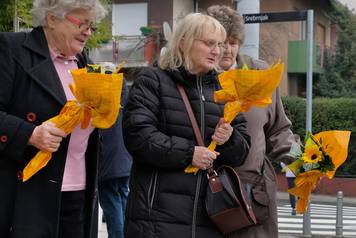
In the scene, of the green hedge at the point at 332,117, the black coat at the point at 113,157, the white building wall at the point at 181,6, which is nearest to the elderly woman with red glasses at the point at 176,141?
the black coat at the point at 113,157

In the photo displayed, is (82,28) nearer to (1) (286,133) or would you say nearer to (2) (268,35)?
(1) (286,133)

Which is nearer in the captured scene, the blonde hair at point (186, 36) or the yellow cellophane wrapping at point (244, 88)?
the yellow cellophane wrapping at point (244, 88)

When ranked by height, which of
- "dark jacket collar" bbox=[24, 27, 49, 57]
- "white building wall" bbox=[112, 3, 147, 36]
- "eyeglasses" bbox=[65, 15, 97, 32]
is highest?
"white building wall" bbox=[112, 3, 147, 36]

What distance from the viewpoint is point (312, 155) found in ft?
11.8

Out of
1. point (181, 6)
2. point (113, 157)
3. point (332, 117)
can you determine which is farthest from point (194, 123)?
point (181, 6)

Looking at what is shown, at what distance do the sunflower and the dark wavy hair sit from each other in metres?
0.75

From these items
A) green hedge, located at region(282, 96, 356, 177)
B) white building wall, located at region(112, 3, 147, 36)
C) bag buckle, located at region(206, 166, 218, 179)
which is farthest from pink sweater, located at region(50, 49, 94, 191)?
white building wall, located at region(112, 3, 147, 36)

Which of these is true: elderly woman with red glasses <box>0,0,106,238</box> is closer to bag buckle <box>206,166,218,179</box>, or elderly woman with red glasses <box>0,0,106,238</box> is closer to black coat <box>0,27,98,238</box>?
black coat <box>0,27,98,238</box>

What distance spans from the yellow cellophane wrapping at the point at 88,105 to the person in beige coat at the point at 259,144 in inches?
39.4

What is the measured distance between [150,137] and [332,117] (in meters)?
17.6

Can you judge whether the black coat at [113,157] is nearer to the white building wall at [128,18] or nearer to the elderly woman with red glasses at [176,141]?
the elderly woman with red glasses at [176,141]

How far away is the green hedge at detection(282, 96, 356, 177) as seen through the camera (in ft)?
64.2

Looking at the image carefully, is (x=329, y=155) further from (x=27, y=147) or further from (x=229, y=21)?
(x=27, y=147)

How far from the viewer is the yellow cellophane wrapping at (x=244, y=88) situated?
3041 millimetres
